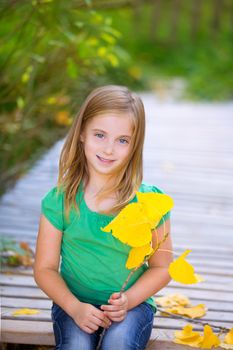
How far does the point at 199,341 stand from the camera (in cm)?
261

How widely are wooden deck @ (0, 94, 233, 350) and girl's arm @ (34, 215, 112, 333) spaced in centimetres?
24

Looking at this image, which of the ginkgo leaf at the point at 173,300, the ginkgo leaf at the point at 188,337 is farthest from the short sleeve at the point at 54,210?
the ginkgo leaf at the point at 173,300

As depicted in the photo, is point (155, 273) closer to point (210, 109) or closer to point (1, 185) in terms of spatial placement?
point (1, 185)

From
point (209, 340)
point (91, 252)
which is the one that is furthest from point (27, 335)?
point (209, 340)

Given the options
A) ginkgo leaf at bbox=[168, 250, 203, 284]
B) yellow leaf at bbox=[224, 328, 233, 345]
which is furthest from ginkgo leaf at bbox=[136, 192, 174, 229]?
yellow leaf at bbox=[224, 328, 233, 345]

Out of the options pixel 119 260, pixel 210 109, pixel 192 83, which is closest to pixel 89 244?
pixel 119 260

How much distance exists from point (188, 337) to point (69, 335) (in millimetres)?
451

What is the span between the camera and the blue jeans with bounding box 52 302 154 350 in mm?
2361

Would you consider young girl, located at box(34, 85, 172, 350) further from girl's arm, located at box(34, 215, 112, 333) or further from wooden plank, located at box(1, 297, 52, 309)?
wooden plank, located at box(1, 297, 52, 309)

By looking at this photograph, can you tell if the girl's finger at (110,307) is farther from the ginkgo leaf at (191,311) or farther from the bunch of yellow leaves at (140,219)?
the ginkgo leaf at (191,311)

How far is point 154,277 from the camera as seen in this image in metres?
2.51

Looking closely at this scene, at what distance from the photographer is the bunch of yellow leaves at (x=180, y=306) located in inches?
114

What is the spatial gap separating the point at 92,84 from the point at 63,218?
6.21 meters

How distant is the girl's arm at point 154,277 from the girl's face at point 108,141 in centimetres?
27
